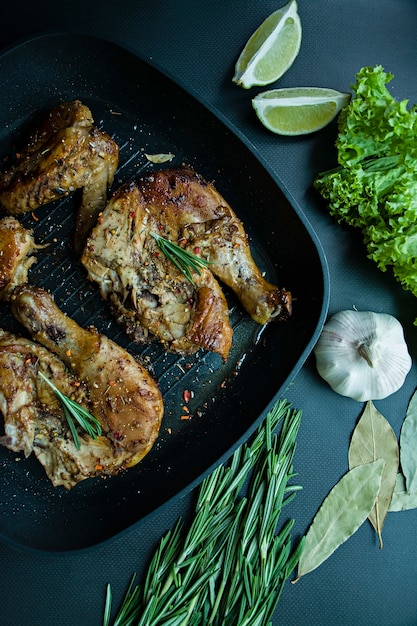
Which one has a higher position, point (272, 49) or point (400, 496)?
point (272, 49)

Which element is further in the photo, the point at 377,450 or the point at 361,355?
the point at 377,450

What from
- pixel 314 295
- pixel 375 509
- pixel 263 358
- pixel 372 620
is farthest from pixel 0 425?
pixel 372 620

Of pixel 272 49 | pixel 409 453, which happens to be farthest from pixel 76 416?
pixel 272 49

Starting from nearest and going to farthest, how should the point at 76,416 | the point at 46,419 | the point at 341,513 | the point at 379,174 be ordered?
the point at 76,416 → the point at 46,419 → the point at 379,174 → the point at 341,513

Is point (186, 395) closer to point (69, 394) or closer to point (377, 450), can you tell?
point (69, 394)

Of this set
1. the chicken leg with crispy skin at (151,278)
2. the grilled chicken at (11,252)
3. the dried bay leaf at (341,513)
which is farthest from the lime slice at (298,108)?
the dried bay leaf at (341,513)

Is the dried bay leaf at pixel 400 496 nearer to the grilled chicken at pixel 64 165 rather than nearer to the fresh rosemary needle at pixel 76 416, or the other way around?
the fresh rosemary needle at pixel 76 416

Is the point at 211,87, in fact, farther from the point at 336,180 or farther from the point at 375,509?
the point at 375,509
